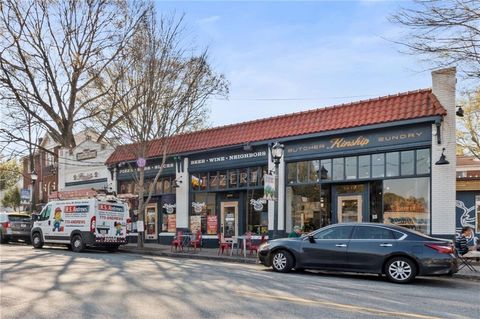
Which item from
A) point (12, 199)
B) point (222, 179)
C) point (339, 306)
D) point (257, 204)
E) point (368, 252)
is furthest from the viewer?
point (12, 199)

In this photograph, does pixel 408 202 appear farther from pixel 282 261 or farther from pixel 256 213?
pixel 256 213

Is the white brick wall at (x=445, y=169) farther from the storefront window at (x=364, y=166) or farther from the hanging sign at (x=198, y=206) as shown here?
the hanging sign at (x=198, y=206)

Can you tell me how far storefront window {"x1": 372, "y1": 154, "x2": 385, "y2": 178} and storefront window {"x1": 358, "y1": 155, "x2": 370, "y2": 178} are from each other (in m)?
0.22

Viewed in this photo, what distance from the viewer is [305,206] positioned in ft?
64.1

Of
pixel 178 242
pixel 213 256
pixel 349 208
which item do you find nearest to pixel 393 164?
pixel 349 208

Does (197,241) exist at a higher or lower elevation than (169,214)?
lower

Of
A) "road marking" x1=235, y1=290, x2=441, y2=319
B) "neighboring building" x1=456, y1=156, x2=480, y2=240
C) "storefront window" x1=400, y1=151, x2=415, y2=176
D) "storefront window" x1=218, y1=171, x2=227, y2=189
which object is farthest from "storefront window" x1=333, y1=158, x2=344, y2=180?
"neighboring building" x1=456, y1=156, x2=480, y2=240

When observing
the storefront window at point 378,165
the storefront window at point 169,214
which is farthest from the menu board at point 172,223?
the storefront window at point 378,165

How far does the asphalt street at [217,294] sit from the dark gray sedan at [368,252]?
353mm

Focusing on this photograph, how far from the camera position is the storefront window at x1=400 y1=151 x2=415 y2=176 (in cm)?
1672

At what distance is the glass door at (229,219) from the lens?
72.4 feet

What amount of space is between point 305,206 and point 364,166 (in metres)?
3.03

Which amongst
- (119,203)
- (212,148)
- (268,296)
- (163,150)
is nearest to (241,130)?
(212,148)

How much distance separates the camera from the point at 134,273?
12.1 m
